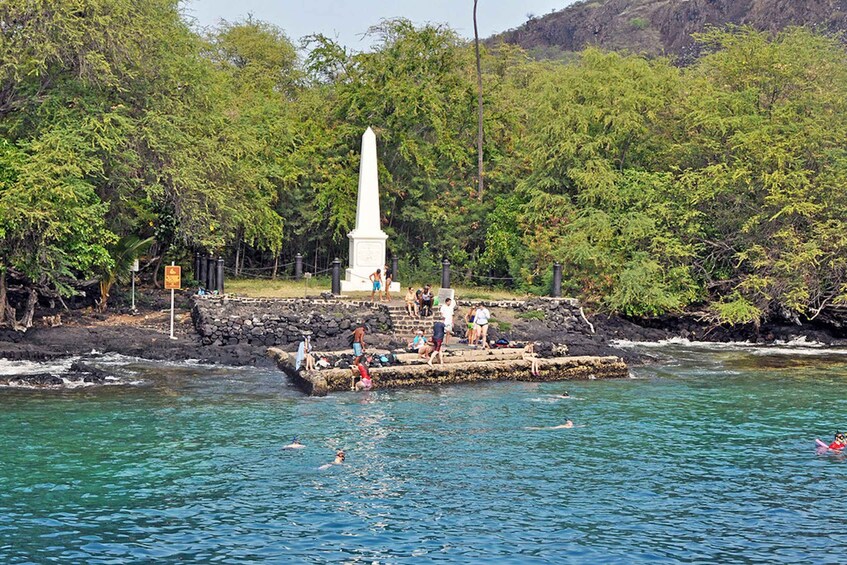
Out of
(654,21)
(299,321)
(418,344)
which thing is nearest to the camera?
(418,344)

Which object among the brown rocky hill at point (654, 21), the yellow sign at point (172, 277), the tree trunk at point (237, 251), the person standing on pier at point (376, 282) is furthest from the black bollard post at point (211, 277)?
the brown rocky hill at point (654, 21)

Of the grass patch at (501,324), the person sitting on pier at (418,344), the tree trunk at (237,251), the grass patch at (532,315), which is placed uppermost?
the tree trunk at (237,251)

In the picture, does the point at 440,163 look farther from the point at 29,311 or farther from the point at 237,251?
the point at 29,311

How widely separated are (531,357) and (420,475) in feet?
39.5

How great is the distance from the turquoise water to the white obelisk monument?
40.2 ft

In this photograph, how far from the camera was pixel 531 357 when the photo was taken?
101 feet

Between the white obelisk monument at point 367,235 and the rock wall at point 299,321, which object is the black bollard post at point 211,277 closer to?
the rock wall at point 299,321

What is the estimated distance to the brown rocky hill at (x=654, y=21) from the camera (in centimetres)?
9756

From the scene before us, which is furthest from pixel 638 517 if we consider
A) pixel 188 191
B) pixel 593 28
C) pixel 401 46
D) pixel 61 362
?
pixel 593 28

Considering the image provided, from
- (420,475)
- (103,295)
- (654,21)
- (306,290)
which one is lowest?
(420,475)

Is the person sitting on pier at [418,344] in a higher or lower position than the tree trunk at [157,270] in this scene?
lower

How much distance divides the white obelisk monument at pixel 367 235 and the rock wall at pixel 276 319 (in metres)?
3.83

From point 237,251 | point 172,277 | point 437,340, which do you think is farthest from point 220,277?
point 437,340

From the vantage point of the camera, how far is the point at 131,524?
52.3ft
